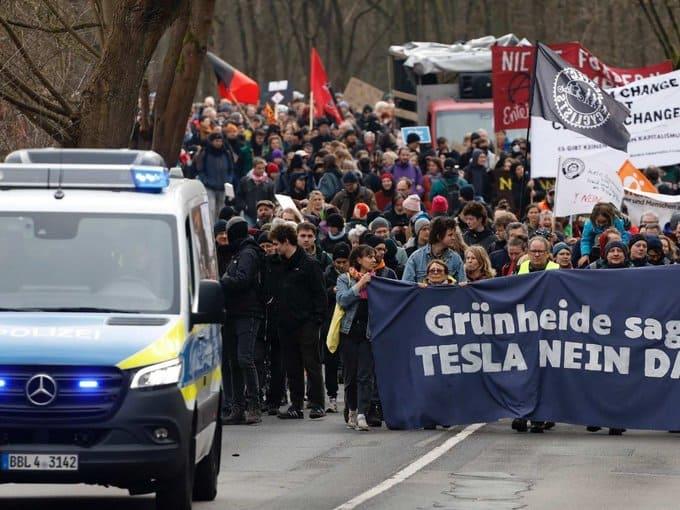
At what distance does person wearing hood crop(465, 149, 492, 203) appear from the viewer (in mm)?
31312

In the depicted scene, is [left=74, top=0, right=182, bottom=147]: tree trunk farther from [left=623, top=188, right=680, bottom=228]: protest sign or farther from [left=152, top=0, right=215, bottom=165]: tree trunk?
[left=623, top=188, right=680, bottom=228]: protest sign

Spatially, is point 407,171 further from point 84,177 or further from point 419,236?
point 84,177

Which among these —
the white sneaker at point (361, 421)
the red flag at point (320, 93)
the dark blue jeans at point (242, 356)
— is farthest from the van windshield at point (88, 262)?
the red flag at point (320, 93)

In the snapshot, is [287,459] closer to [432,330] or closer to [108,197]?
[432,330]

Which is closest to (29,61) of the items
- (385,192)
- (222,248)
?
(222,248)

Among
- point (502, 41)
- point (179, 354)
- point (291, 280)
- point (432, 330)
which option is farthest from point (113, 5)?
point (502, 41)

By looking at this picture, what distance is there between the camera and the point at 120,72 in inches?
764

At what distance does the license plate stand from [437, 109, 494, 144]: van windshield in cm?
3068

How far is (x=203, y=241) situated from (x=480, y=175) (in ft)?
62.5

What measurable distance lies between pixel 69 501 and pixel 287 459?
2829 millimetres

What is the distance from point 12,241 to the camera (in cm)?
1156

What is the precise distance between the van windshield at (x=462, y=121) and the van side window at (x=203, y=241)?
2782 cm

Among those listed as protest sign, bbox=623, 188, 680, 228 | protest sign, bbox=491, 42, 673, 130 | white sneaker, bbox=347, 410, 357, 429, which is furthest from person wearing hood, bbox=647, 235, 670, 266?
protest sign, bbox=491, 42, 673, 130

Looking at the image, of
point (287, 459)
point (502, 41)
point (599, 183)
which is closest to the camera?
point (287, 459)
